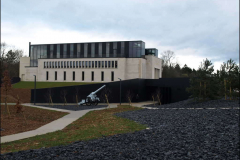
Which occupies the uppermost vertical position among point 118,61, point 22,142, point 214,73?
point 118,61

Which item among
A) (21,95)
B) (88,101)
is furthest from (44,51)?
(88,101)

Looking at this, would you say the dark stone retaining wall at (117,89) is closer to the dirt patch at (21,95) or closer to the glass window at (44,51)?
the dirt patch at (21,95)

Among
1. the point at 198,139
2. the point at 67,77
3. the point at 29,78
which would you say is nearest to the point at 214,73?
the point at 198,139

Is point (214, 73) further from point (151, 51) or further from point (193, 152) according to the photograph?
point (151, 51)

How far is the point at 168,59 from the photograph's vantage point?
229 feet

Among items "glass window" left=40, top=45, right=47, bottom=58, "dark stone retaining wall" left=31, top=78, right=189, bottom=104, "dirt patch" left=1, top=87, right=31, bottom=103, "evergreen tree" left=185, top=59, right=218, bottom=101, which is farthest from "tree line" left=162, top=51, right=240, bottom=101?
"glass window" left=40, top=45, right=47, bottom=58

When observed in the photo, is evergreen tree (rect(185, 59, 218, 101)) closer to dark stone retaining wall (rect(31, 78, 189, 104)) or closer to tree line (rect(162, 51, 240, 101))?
tree line (rect(162, 51, 240, 101))

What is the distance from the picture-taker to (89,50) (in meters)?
54.8

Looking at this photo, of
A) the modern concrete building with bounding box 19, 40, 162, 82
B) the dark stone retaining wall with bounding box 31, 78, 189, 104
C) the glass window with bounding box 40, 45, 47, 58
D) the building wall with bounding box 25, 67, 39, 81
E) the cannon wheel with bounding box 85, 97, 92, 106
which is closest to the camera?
the cannon wheel with bounding box 85, 97, 92, 106

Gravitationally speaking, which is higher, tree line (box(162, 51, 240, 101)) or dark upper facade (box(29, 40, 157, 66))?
dark upper facade (box(29, 40, 157, 66))

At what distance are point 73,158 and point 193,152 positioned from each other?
3530 millimetres

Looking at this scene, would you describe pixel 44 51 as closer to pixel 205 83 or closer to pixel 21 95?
pixel 21 95

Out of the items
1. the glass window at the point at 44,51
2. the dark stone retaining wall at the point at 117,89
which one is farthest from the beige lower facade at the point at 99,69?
the dark stone retaining wall at the point at 117,89

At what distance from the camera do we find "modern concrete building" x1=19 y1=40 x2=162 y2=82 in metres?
51.6
